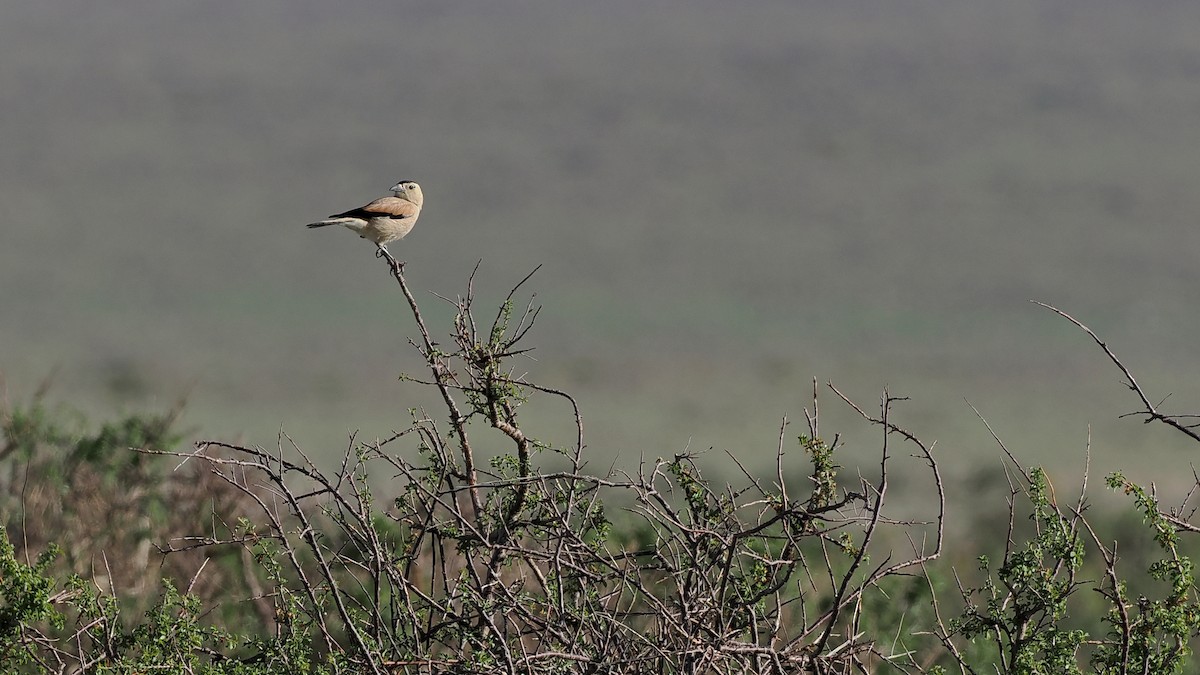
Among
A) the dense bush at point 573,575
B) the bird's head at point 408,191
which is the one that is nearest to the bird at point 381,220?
the bird's head at point 408,191

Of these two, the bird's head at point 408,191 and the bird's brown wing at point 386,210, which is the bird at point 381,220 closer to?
the bird's brown wing at point 386,210

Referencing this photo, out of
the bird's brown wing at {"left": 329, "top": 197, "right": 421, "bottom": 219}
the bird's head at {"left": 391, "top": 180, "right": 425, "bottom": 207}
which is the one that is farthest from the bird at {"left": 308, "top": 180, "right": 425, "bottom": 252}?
the bird's head at {"left": 391, "top": 180, "right": 425, "bottom": 207}

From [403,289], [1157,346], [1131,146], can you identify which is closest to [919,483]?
[1157,346]

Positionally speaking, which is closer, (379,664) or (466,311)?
(379,664)

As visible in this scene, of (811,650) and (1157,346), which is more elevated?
(1157,346)

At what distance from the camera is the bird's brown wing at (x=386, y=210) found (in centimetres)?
924

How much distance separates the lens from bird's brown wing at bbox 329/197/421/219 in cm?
924

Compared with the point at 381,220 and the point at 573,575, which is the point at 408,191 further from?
the point at 573,575

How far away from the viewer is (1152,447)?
45.6 m

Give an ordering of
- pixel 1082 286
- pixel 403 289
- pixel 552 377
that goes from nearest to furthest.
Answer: pixel 403 289, pixel 552 377, pixel 1082 286

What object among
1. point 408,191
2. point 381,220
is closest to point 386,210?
point 381,220

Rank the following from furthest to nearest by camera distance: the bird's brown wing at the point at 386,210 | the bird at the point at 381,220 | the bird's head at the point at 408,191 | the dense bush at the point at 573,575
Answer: the bird's head at the point at 408,191
the bird's brown wing at the point at 386,210
the bird at the point at 381,220
the dense bush at the point at 573,575

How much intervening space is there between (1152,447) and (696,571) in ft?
144

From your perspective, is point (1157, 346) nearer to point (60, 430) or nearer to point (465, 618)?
point (60, 430)
